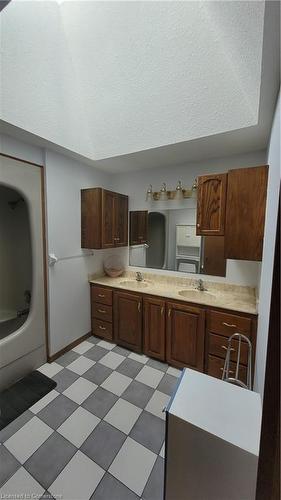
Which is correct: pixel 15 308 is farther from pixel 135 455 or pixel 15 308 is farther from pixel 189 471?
pixel 189 471

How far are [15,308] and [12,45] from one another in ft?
8.59

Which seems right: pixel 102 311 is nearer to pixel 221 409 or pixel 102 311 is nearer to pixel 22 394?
pixel 22 394

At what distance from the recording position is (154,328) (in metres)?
2.40

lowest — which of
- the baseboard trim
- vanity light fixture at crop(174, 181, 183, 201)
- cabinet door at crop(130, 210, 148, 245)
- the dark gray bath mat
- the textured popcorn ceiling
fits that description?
the dark gray bath mat

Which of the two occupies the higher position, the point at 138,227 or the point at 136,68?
the point at 136,68

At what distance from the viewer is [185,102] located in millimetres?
1644

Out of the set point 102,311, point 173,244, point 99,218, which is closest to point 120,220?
point 99,218

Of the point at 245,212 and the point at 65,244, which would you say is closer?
the point at 245,212

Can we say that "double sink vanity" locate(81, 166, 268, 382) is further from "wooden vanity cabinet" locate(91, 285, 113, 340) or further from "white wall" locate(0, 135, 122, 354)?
"white wall" locate(0, 135, 122, 354)

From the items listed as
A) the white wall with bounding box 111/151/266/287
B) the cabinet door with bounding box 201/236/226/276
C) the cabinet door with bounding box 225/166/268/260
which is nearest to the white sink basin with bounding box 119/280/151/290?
the white wall with bounding box 111/151/266/287

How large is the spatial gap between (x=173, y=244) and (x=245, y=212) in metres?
1.10

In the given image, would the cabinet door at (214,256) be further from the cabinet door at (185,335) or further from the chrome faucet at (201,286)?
the cabinet door at (185,335)

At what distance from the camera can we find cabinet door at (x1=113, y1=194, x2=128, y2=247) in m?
2.82

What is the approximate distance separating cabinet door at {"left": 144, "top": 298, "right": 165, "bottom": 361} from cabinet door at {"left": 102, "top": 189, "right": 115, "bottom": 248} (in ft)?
2.90
